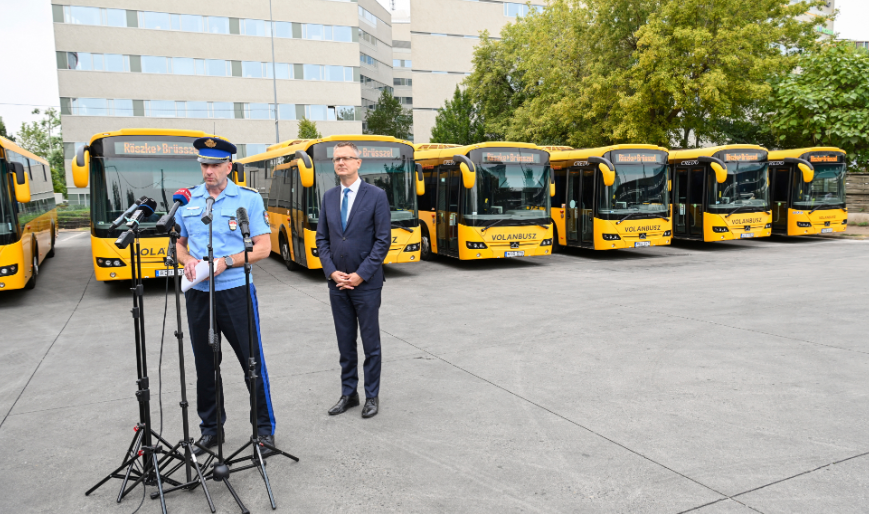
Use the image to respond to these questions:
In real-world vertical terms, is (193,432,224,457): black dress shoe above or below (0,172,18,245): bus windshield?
below

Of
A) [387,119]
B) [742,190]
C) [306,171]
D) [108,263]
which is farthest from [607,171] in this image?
[387,119]

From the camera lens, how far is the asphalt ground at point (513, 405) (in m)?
3.86

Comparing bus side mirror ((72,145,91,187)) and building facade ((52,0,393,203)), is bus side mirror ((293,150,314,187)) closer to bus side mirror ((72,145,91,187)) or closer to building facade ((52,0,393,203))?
bus side mirror ((72,145,91,187))

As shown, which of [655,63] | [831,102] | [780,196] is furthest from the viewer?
[655,63]

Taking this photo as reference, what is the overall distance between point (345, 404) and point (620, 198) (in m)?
12.7

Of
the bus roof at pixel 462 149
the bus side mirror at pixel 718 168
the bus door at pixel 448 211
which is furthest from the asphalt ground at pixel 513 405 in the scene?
the bus side mirror at pixel 718 168

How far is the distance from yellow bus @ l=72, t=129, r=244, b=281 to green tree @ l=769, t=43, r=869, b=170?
72.1 ft

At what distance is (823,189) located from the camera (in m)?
20.1

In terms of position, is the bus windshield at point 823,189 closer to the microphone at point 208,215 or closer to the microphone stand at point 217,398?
the microphone at point 208,215

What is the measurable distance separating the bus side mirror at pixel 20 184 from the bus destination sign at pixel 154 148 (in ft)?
4.95

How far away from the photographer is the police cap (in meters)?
4.05

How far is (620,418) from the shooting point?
5023 millimetres

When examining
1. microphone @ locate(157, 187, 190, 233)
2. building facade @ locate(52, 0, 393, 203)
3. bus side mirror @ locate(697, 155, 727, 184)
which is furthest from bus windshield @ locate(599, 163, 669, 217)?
building facade @ locate(52, 0, 393, 203)

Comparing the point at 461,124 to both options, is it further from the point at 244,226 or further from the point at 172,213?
the point at 244,226
